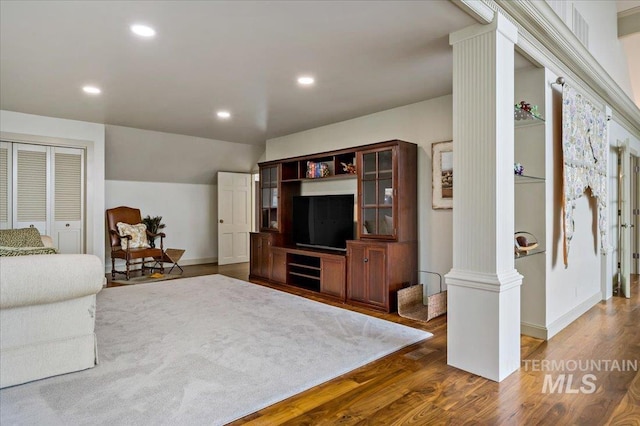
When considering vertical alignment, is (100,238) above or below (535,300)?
above

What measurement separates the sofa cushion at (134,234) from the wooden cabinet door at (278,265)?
2.42 metres

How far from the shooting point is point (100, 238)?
5.66 metres

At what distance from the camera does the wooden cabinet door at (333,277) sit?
452cm

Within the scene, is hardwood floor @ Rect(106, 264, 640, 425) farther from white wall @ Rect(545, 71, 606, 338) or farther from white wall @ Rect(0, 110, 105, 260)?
white wall @ Rect(0, 110, 105, 260)

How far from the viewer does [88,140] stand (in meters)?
5.53

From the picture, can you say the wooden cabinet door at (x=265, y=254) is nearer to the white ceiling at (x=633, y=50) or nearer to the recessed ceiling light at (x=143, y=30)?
the recessed ceiling light at (x=143, y=30)

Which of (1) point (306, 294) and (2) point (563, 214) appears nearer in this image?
(2) point (563, 214)

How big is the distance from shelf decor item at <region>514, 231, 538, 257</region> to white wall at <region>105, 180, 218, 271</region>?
6262 mm

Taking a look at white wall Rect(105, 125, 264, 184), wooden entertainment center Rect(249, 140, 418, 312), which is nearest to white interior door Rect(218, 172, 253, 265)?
white wall Rect(105, 125, 264, 184)

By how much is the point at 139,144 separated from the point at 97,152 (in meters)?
0.79

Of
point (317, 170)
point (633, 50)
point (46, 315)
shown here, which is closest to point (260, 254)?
point (317, 170)

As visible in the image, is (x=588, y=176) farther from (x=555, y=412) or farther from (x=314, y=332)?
(x=314, y=332)

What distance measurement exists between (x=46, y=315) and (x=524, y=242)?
3.43 m

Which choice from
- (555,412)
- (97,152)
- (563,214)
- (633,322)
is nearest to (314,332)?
(555,412)
